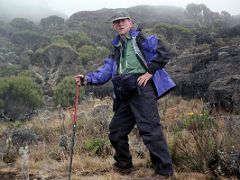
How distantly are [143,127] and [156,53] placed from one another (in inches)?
28.2

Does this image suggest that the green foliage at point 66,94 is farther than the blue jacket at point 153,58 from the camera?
Yes

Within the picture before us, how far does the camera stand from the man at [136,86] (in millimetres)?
3885

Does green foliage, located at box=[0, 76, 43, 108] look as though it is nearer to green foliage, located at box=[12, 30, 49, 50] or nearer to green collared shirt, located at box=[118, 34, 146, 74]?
green collared shirt, located at box=[118, 34, 146, 74]

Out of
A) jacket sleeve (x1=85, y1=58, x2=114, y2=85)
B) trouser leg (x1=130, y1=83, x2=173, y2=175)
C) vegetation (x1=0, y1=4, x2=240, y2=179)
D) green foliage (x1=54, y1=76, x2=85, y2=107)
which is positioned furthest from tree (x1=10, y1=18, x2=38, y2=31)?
trouser leg (x1=130, y1=83, x2=173, y2=175)

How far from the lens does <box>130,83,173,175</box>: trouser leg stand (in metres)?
3.86

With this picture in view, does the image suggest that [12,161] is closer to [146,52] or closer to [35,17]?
[146,52]

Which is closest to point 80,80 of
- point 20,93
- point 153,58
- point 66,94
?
point 153,58

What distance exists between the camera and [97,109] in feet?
30.2

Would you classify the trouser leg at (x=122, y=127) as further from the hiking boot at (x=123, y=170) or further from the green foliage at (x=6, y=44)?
the green foliage at (x=6, y=44)

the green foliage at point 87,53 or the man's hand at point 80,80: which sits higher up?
the man's hand at point 80,80

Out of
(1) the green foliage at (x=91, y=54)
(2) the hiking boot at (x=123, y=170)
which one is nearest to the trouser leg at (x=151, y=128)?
(2) the hiking boot at (x=123, y=170)

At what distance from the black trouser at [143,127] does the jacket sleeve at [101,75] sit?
0.33 m

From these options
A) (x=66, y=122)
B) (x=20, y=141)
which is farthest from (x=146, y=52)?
(x=66, y=122)

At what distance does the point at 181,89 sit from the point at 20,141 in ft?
19.1
